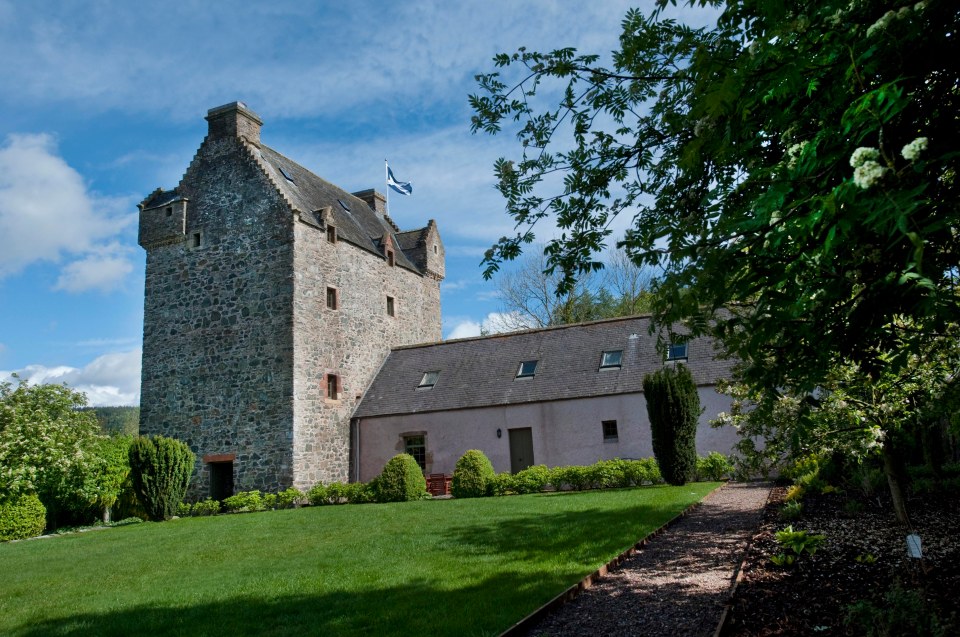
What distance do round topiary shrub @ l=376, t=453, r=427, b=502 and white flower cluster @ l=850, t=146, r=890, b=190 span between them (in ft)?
58.9

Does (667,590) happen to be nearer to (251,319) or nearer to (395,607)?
(395,607)

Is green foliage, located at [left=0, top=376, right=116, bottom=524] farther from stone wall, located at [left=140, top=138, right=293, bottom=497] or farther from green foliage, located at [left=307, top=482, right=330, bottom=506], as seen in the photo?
green foliage, located at [left=307, top=482, right=330, bottom=506]

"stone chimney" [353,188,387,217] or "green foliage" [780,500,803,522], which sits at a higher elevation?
"stone chimney" [353,188,387,217]

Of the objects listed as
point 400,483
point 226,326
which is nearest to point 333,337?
point 226,326

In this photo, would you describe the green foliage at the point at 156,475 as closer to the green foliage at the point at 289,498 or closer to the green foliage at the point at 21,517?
the green foliage at the point at 21,517

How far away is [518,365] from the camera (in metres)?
23.7

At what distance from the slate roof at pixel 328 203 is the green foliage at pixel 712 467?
14.6 metres

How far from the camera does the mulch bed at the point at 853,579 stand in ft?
15.6

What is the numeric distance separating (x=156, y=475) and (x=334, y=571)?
43.7 ft

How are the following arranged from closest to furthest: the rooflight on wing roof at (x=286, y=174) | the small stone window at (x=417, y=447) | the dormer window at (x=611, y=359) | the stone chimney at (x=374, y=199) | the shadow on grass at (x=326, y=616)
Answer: the shadow on grass at (x=326, y=616) → the dormer window at (x=611, y=359) → the small stone window at (x=417, y=447) → the rooflight on wing roof at (x=286, y=174) → the stone chimney at (x=374, y=199)

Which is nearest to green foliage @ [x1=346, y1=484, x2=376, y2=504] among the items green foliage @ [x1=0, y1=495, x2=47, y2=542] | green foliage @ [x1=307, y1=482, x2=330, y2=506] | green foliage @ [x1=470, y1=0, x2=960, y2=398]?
green foliage @ [x1=307, y1=482, x2=330, y2=506]

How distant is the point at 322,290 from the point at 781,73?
2166 centimetres

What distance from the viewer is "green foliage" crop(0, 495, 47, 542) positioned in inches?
662

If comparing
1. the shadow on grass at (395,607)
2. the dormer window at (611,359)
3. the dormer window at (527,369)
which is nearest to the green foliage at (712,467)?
the dormer window at (611,359)
